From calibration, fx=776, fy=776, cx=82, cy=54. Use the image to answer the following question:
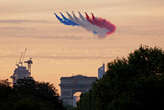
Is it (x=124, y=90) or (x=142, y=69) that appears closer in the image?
(x=124, y=90)

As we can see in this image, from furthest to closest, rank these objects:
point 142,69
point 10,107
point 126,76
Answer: point 142,69 → point 126,76 → point 10,107

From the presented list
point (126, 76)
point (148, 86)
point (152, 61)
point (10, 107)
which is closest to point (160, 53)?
point (152, 61)

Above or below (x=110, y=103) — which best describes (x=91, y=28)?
above

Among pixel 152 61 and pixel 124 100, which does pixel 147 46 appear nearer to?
pixel 152 61

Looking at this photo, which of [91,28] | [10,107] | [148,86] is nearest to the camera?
[10,107]

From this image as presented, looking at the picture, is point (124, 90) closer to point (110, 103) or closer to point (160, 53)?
point (110, 103)

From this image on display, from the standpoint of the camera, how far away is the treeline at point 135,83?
13550 centimetres

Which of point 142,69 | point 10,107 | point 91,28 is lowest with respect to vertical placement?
point 10,107

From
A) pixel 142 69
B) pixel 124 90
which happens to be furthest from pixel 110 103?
pixel 142 69

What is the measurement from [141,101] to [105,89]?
16285 mm

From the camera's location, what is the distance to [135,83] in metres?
141

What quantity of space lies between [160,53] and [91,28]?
21.2 meters

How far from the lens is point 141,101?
136250 mm

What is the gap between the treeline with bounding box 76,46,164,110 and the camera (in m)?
136
